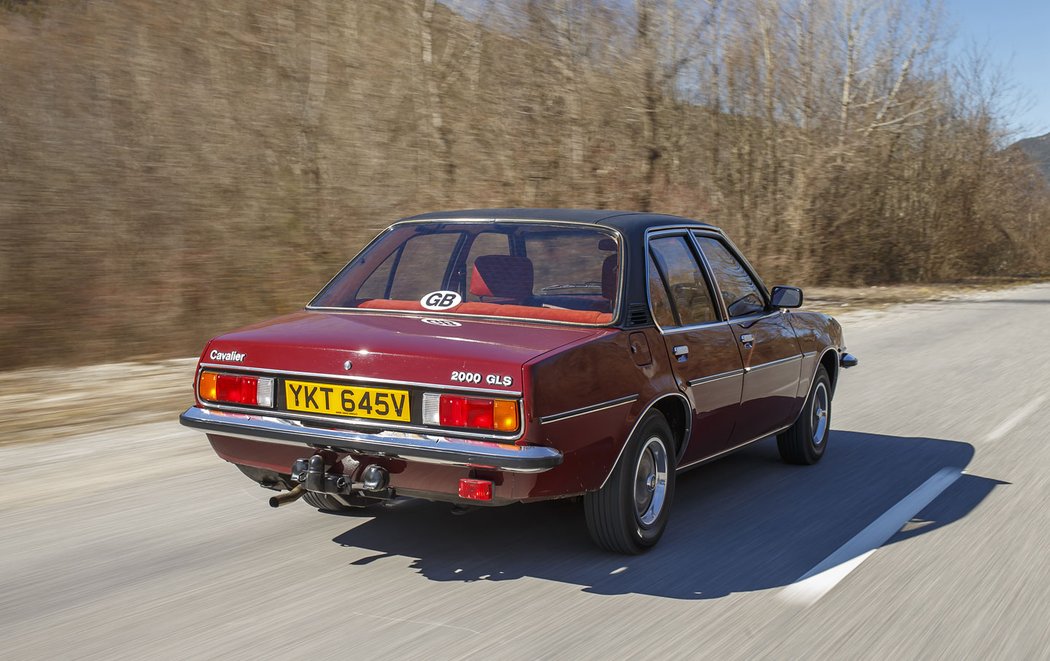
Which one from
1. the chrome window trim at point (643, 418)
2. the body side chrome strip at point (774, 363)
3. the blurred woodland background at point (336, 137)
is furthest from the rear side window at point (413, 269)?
the blurred woodland background at point (336, 137)

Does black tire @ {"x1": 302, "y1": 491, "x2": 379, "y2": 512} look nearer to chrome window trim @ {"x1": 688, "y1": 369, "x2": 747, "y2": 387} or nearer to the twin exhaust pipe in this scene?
the twin exhaust pipe

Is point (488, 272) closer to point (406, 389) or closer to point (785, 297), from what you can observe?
point (406, 389)

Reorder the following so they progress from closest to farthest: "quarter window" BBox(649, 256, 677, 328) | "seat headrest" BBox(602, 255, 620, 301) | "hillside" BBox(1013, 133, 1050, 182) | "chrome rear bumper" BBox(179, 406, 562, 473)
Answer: "chrome rear bumper" BBox(179, 406, 562, 473) < "seat headrest" BBox(602, 255, 620, 301) < "quarter window" BBox(649, 256, 677, 328) < "hillside" BBox(1013, 133, 1050, 182)

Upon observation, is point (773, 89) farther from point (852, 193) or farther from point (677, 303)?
point (677, 303)

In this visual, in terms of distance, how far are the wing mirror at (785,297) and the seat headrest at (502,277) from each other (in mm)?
1979

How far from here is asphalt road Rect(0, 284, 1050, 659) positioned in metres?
3.78

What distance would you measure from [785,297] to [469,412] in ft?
9.73

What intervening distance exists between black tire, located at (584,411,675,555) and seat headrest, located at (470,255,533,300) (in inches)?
33.4

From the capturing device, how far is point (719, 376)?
548cm

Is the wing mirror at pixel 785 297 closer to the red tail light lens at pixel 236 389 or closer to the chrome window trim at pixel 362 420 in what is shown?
the chrome window trim at pixel 362 420

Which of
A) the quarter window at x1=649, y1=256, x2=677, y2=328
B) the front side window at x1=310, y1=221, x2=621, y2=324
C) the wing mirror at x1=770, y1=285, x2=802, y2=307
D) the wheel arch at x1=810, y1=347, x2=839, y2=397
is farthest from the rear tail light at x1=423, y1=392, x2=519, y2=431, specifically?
the wheel arch at x1=810, y1=347, x2=839, y2=397

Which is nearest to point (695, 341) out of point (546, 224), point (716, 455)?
point (716, 455)

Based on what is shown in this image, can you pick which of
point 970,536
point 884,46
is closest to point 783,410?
point 970,536

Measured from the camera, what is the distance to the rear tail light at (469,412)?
408 centimetres
